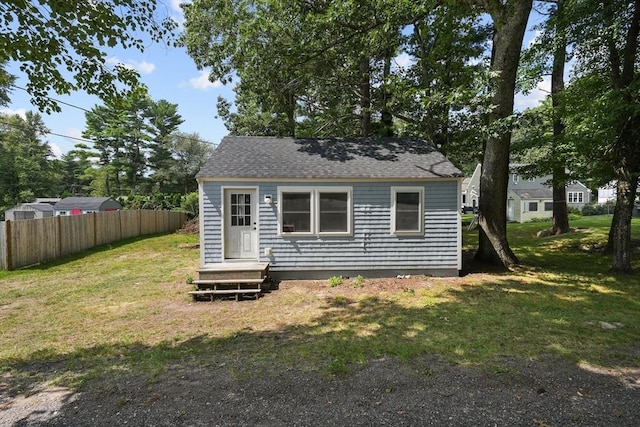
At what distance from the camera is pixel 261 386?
135 inches

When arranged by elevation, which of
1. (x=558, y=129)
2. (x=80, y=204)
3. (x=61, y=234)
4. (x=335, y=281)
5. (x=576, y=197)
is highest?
(x=558, y=129)

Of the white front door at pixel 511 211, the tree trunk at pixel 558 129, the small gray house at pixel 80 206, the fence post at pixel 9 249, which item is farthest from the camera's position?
the white front door at pixel 511 211

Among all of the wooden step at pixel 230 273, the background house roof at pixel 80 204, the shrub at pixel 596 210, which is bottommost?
the wooden step at pixel 230 273

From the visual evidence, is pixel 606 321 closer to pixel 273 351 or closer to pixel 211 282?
pixel 273 351

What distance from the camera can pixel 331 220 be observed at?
8.45 metres

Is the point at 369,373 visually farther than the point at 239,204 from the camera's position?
No

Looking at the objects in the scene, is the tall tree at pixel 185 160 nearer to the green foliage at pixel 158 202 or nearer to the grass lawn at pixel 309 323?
the green foliage at pixel 158 202

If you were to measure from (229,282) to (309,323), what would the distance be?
2.45 metres

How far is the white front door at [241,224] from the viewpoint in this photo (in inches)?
330

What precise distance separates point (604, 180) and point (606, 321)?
740 centimetres

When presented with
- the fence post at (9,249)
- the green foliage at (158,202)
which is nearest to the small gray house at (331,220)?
the fence post at (9,249)

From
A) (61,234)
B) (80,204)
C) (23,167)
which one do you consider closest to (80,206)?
(80,204)

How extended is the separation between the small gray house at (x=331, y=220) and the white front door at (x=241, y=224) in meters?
0.03

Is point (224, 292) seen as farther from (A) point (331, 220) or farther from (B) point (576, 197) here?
(B) point (576, 197)
